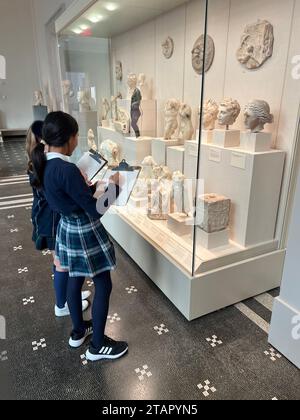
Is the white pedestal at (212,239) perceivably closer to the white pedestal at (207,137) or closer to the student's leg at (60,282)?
the white pedestal at (207,137)

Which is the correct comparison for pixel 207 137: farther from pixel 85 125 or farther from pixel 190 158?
pixel 85 125

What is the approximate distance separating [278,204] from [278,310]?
2.49ft

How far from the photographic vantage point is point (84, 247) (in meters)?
1.39

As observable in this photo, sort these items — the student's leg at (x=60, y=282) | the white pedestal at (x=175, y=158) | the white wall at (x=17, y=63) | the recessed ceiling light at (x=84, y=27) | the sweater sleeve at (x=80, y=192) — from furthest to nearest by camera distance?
1. the white wall at (x=17, y=63)
2. the recessed ceiling light at (x=84, y=27)
3. the white pedestal at (x=175, y=158)
4. the student's leg at (x=60, y=282)
5. the sweater sleeve at (x=80, y=192)

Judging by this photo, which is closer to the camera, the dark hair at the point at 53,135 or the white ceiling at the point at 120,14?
the dark hair at the point at 53,135

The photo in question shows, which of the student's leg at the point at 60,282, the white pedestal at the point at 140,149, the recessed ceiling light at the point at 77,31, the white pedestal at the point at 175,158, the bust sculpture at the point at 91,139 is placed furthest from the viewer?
the bust sculpture at the point at 91,139

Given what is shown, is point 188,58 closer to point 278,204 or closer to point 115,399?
point 278,204

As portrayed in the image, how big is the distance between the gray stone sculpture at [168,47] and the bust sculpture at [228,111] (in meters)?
0.82

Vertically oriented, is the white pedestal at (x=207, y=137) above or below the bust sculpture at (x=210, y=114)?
below

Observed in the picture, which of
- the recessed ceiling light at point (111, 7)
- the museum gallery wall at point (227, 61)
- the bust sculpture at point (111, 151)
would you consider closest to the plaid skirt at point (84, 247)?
the museum gallery wall at point (227, 61)

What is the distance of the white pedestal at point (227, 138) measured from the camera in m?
1.97

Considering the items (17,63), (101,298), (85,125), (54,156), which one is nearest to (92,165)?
(54,156)

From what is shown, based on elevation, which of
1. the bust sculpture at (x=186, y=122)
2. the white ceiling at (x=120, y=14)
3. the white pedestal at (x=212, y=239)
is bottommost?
the white pedestal at (x=212, y=239)
